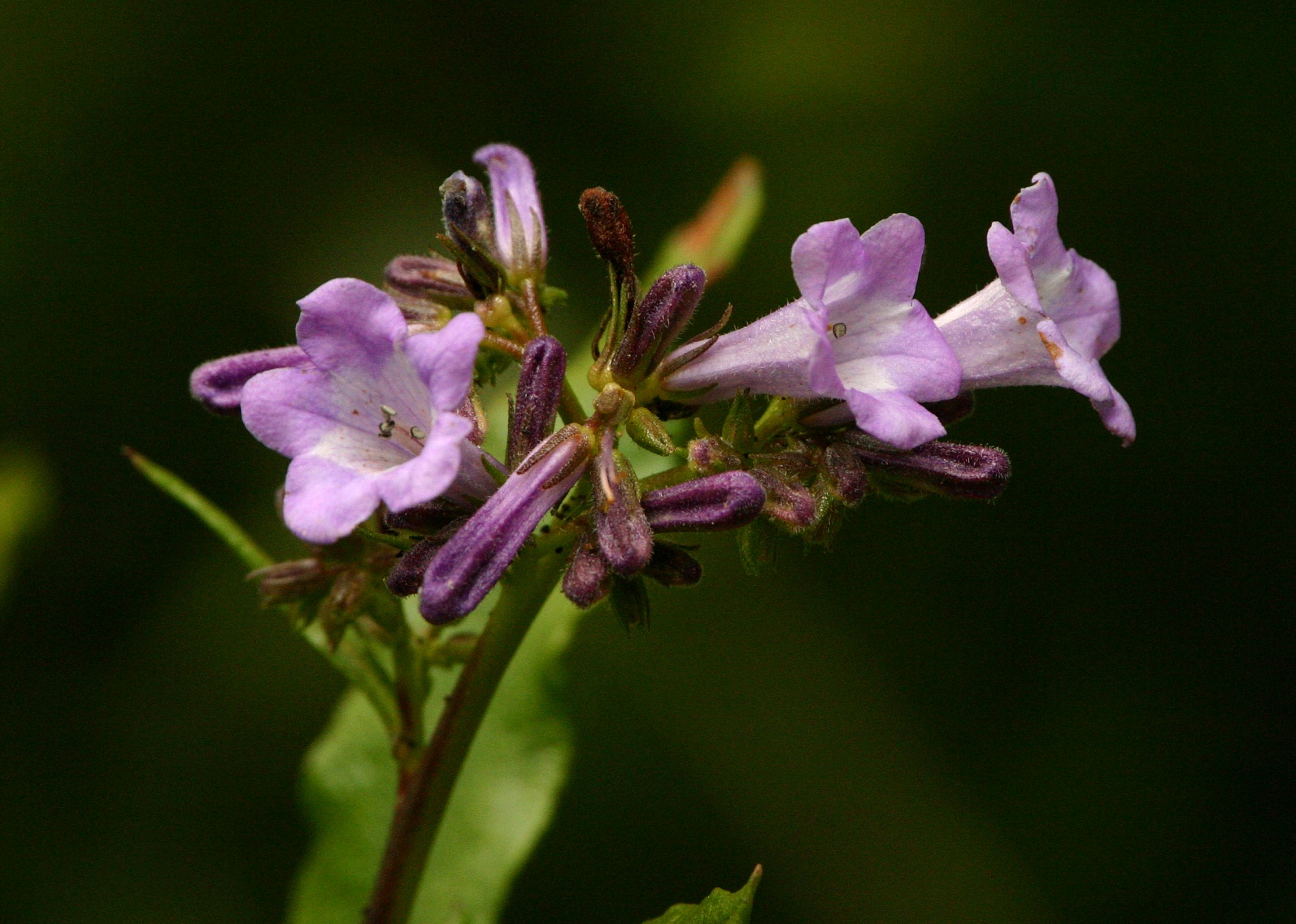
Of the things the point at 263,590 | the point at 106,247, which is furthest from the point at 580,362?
the point at 106,247

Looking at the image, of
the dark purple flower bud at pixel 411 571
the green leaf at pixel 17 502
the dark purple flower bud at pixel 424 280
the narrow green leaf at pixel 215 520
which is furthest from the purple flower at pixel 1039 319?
the green leaf at pixel 17 502

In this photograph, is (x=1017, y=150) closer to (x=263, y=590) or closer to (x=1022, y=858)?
(x=1022, y=858)

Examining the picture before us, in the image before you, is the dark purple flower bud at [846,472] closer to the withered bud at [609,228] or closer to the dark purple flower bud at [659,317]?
the dark purple flower bud at [659,317]

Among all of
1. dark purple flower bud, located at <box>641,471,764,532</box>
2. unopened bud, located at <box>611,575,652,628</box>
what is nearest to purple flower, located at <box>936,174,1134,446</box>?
dark purple flower bud, located at <box>641,471,764,532</box>

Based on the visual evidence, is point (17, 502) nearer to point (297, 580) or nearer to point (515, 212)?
point (297, 580)

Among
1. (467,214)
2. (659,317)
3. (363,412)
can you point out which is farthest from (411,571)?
(467,214)

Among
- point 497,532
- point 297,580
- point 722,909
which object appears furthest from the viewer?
Result: point 297,580
